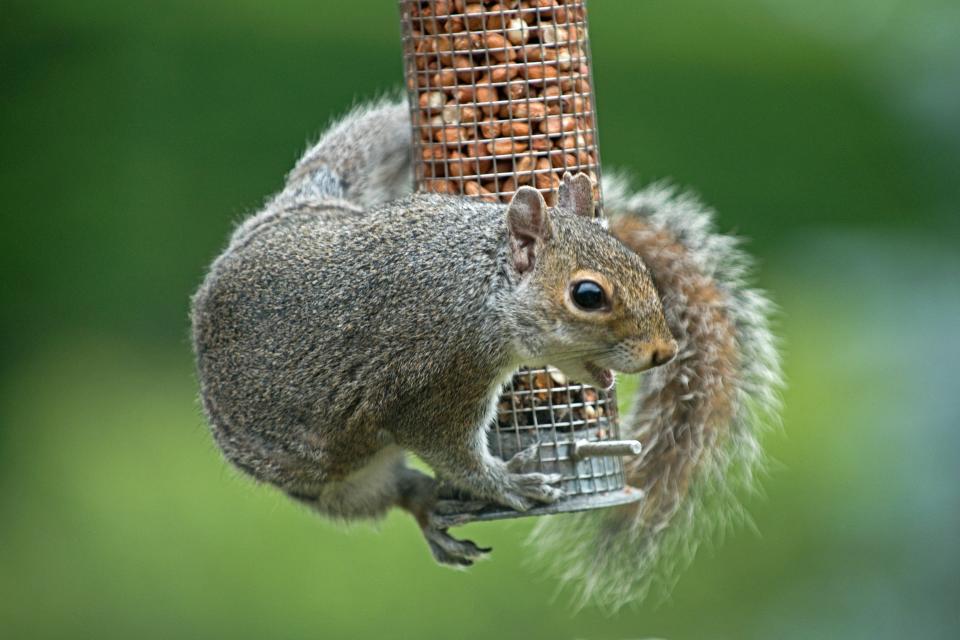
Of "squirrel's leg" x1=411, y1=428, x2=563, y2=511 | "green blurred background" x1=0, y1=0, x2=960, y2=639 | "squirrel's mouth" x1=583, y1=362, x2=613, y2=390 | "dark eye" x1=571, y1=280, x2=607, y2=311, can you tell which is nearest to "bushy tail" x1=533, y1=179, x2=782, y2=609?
"squirrel's leg" x1=411, y1=428, x2=563, y2=511

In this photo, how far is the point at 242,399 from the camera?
3178 millimetres

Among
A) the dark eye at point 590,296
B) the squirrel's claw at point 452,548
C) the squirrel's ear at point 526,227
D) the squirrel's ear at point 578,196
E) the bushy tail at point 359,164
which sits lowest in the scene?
the squirrel's claw at point 452,548

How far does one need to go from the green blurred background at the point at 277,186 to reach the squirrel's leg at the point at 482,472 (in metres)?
1.74

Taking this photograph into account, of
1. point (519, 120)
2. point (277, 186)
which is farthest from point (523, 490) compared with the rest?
point (277, 186)

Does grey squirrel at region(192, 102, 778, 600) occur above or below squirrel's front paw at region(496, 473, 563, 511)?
above

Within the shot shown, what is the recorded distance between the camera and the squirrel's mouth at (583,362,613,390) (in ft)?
9.06

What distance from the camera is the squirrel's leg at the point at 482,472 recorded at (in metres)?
2.90

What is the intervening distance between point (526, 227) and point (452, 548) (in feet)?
2.77

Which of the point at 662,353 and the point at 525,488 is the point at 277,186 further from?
the point at 662,353

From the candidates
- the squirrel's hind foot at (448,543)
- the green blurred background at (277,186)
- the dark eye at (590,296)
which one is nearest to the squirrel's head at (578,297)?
the dark eye at (590,296)

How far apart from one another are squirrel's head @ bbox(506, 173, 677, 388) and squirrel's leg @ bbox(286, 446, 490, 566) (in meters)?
0.57

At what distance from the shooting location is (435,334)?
2.81m

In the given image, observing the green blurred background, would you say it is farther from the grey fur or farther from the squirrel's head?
the squirrel's head

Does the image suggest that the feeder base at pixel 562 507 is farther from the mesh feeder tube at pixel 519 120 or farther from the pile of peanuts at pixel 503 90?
the pile of peanuts at pixel 503 90
